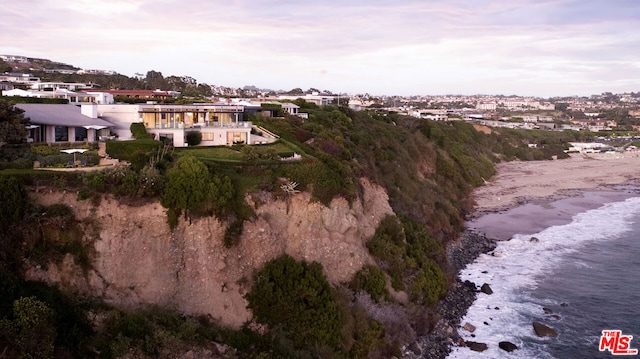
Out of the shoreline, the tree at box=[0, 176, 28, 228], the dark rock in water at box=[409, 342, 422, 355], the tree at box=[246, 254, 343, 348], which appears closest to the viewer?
the tree at box=[0, 176, 28, 228]

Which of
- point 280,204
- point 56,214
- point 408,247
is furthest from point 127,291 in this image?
point 408,247

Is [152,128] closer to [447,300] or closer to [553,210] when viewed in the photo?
[447,300]

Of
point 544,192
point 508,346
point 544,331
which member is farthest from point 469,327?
point 544,192

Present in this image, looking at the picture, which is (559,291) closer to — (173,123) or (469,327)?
(469,327)

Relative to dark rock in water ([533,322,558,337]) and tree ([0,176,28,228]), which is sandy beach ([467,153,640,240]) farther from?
tree ([0,176,28,228])

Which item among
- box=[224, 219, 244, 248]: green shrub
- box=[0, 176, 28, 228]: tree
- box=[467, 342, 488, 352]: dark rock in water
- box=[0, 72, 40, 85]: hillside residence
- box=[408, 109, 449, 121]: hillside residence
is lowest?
box=[467, 342, 488, 352]: dark rock in water

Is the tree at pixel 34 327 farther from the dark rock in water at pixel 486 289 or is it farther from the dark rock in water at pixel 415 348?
the dark rock in water at pixel 486 289

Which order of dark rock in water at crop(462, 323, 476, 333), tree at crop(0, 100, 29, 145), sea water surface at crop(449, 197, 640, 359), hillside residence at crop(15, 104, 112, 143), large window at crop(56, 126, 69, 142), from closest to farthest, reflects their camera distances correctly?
tree at crop(0, 100, 29, 145) < sea water surface at crop(449, 197, 640, 359) < dark rock in water at crop(462, 323, 476, 333) < hillside residence at crop(15, 104, 112, 143) < large window at crop(56, 126, 69, 142)

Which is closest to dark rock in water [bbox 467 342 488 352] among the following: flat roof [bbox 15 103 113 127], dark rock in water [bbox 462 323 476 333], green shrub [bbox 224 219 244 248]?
dark rock in water [bbox 462 323 476 333]
